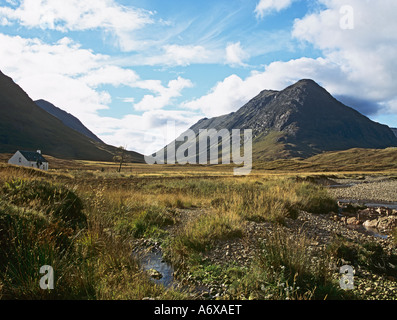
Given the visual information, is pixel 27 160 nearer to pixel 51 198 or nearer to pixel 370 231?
pixel 51 198

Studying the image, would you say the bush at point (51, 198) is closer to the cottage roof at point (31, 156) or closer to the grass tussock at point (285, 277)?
the grass tussock at point (285, 277)

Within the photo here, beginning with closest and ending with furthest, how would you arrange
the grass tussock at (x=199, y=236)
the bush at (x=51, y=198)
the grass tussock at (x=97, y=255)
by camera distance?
the grass tussock at (x=97, y=255), the grass tussock at (x=199, y=236), the bush at (x=51, y=198)

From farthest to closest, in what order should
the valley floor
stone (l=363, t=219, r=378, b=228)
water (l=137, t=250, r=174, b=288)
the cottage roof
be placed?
the cottage roof → stone (l=363, t=219, r=378, b=228) → water (l=137, t=250, r=174, b=288) → the valley floor

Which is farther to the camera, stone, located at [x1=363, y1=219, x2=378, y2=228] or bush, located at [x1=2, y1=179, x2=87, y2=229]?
stone, located at [x1=363, y1=219, x2=378, y2=228]

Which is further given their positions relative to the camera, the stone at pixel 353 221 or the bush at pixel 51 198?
the stone at pixel 353 221

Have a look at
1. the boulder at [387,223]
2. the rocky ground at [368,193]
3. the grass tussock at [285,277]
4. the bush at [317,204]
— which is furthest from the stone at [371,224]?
the rocky ground at [368,193]

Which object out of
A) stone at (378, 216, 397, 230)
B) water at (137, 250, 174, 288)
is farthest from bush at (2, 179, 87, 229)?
stone at (378, 216, 397, 230)

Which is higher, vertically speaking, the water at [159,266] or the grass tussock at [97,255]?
the grass tussock at [97,255]

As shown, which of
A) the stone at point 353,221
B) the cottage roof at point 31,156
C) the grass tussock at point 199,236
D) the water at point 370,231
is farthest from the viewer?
the cottage roof at point 31,156

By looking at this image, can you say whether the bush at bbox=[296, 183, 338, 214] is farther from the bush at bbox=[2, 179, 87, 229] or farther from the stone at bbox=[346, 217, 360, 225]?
the bush at bbox=[2, 179, 87, 229]

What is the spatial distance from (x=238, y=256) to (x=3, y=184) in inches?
312
